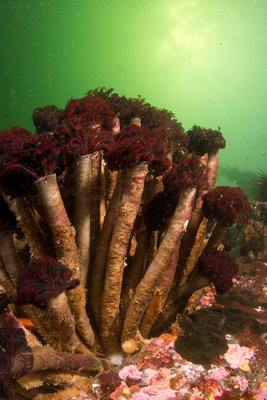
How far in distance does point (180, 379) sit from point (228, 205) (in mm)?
2296

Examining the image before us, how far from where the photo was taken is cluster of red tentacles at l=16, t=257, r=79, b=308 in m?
2.08

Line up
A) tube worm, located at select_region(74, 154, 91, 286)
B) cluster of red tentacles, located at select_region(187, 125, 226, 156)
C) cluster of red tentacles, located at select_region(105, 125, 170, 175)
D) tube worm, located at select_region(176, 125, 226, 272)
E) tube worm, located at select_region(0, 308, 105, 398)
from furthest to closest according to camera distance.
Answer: cluster of red tentacles, located at select_region(187, 125, 226, 156) → tube worm, located at select_region(176, 125, 226, 272) → tube worm, located at select_region(74, 154, 91, 286) → cluster of red tentacles, located at select_region(105, 125, 170, 175) → tube worm, located at select_region(0, 308, 105, 398)

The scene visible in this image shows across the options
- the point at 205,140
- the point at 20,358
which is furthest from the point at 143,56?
the point at 20,358

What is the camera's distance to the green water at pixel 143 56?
314 ft

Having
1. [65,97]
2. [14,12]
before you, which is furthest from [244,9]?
[65,97]

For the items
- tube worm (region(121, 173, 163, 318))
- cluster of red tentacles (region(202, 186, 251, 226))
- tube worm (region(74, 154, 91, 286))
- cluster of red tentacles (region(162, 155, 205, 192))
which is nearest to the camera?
tube worm (region(74, 154, 91, 286))

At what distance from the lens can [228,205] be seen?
3.12 metres

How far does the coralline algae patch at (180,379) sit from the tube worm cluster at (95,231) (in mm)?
313

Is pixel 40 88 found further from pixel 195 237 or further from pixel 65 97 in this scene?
pixel 195 237

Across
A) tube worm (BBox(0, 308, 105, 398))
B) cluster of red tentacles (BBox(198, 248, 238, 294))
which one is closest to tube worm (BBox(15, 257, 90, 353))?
tube worm (BBox(0, 308, 105, 398))

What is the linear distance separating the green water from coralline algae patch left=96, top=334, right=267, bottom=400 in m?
88.3

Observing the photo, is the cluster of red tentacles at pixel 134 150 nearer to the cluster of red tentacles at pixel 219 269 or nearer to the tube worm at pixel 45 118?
the cluster of red tentacles at pixel 219 269

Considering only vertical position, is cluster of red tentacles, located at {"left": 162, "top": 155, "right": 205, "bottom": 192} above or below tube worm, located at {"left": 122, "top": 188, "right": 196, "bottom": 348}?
above

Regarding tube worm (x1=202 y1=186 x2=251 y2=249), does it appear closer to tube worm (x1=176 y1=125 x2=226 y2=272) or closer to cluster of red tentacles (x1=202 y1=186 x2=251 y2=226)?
cluster of red tentacles (x1=202 y1=186 x2=251 y2=226)
